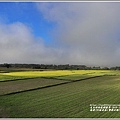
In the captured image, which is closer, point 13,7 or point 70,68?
point 13,7

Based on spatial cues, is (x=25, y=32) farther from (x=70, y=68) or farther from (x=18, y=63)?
(x=70, y=68)

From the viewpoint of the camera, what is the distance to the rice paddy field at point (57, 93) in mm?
7066

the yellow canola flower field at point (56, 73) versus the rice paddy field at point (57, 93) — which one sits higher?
the yellow canola flower field at point (56, 73)

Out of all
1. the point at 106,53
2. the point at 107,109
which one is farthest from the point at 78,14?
the point at 107,109

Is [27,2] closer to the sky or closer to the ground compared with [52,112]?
closer to the sky

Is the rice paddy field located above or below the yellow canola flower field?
below

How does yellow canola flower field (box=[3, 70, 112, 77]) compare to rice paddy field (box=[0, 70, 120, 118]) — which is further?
yellow canola flower field (box=[3, 70, 112, 77])

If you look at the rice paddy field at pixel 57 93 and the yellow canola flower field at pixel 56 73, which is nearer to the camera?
the rice paddy field at pixel 57 93

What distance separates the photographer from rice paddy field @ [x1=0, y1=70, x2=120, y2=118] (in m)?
7.07

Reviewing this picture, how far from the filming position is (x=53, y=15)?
7363mm

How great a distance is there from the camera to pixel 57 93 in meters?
7.34

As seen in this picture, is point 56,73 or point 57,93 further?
point 56,73

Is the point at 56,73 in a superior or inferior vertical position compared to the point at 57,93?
superior

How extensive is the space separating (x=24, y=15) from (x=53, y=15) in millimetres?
651
